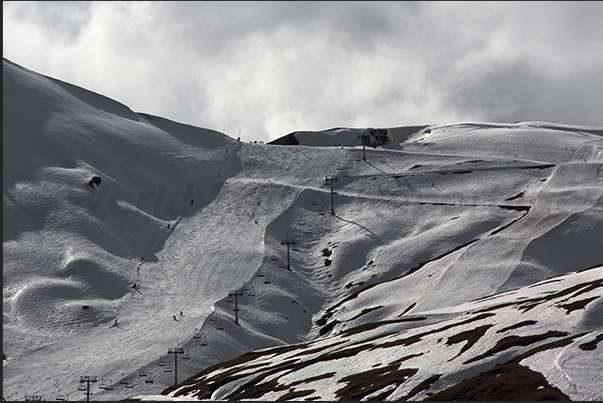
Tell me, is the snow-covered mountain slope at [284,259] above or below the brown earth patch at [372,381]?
above

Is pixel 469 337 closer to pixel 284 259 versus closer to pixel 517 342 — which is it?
pixel 517 342

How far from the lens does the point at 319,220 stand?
148000mm

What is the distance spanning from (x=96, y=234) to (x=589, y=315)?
309ft

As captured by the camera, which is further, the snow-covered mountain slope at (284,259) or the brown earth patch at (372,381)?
the snow-covered mountain slope at (284,259)

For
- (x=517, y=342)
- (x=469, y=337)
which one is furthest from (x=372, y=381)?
(x=517, y=342)

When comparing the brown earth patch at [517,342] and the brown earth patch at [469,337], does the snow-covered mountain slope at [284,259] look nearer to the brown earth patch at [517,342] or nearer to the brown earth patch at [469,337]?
the brown earth patch at [517,342]

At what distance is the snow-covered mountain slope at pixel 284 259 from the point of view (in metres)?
70.4

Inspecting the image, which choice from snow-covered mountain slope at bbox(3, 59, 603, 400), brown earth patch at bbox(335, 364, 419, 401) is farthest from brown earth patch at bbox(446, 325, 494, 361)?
brown earth patch at bbox(335, 364, 419, 401)

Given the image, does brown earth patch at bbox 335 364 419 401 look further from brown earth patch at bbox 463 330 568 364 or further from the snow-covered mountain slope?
brown earth patch at bbox 463 330 568 364

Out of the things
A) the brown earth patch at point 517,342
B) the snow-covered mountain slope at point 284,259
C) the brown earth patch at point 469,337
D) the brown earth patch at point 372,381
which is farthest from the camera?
the snow-covered mountain slope at point 284,259

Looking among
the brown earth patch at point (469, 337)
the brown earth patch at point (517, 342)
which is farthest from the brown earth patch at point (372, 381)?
the brown earth patch at point (517, 342)

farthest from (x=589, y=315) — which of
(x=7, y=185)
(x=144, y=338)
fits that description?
(x=7, y=185)

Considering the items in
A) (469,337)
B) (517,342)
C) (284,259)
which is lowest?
(517,342)

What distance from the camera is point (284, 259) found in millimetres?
132375
